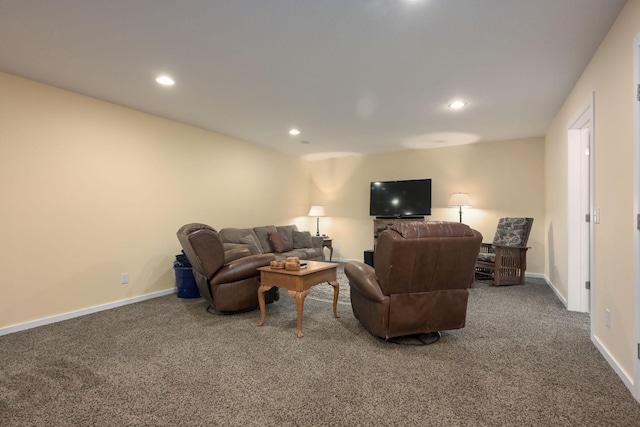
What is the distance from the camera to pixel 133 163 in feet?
13.9

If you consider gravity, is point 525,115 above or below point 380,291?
above

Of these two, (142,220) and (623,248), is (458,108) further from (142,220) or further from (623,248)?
(142,220)

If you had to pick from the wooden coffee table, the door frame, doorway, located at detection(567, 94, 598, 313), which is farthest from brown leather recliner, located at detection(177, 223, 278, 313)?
doorway, located at detection(567, 94, 598, 313)

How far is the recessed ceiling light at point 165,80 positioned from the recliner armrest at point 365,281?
2.57 m

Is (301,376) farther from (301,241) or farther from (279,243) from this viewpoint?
(301,241)

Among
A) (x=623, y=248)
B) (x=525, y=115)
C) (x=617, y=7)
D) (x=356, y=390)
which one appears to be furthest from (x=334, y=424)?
(x=525, y=115)

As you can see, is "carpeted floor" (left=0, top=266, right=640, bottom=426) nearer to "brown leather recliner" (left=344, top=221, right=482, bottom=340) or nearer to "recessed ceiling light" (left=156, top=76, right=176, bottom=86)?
"brown leather recliner" (left=344, top=221, right=482, bottom=340)

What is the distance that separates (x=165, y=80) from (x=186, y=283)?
248 cm

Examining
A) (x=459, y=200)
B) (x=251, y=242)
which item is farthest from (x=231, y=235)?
(x=459, y=200)

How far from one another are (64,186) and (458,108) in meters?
4.68

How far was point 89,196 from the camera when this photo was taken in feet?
12.3

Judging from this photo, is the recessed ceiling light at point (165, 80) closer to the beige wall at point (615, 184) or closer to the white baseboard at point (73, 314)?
Result: the white baseboard at point (73, 314)

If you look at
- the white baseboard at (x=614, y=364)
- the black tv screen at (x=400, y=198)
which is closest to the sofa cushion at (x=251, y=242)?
the black tv screen at (x=400, y=198)

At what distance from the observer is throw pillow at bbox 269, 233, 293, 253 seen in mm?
5746
